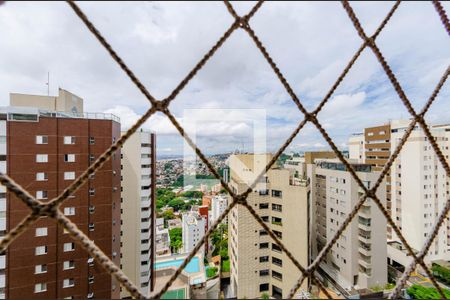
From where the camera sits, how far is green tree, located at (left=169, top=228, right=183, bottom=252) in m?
1.55

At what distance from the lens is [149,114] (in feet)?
1.19

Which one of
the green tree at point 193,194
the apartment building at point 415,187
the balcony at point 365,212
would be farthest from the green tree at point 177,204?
the apartment building at point 415,187

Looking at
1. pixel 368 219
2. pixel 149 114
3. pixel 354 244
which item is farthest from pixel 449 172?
pixel 354 244

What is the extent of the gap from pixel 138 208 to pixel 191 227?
935 millimetres

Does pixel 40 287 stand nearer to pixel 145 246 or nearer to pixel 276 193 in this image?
pixel 145 246

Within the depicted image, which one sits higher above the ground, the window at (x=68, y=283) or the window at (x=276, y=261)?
the window at (x=276, y=261)

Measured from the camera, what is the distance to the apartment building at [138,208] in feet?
5.14

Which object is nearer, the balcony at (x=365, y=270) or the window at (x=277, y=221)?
the window at (x=277, y=221)

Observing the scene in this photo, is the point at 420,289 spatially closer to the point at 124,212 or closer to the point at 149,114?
the point at 149,114

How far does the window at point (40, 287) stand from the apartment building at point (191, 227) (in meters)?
2.61

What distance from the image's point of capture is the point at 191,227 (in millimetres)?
1427

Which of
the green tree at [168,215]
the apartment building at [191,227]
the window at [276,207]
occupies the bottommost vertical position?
the window at [276,207]

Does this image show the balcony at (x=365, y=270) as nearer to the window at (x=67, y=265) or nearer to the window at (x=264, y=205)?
the window at (x=264, y=205)

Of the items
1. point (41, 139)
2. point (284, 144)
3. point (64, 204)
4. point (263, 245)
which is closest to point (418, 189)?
point (263, 245)
